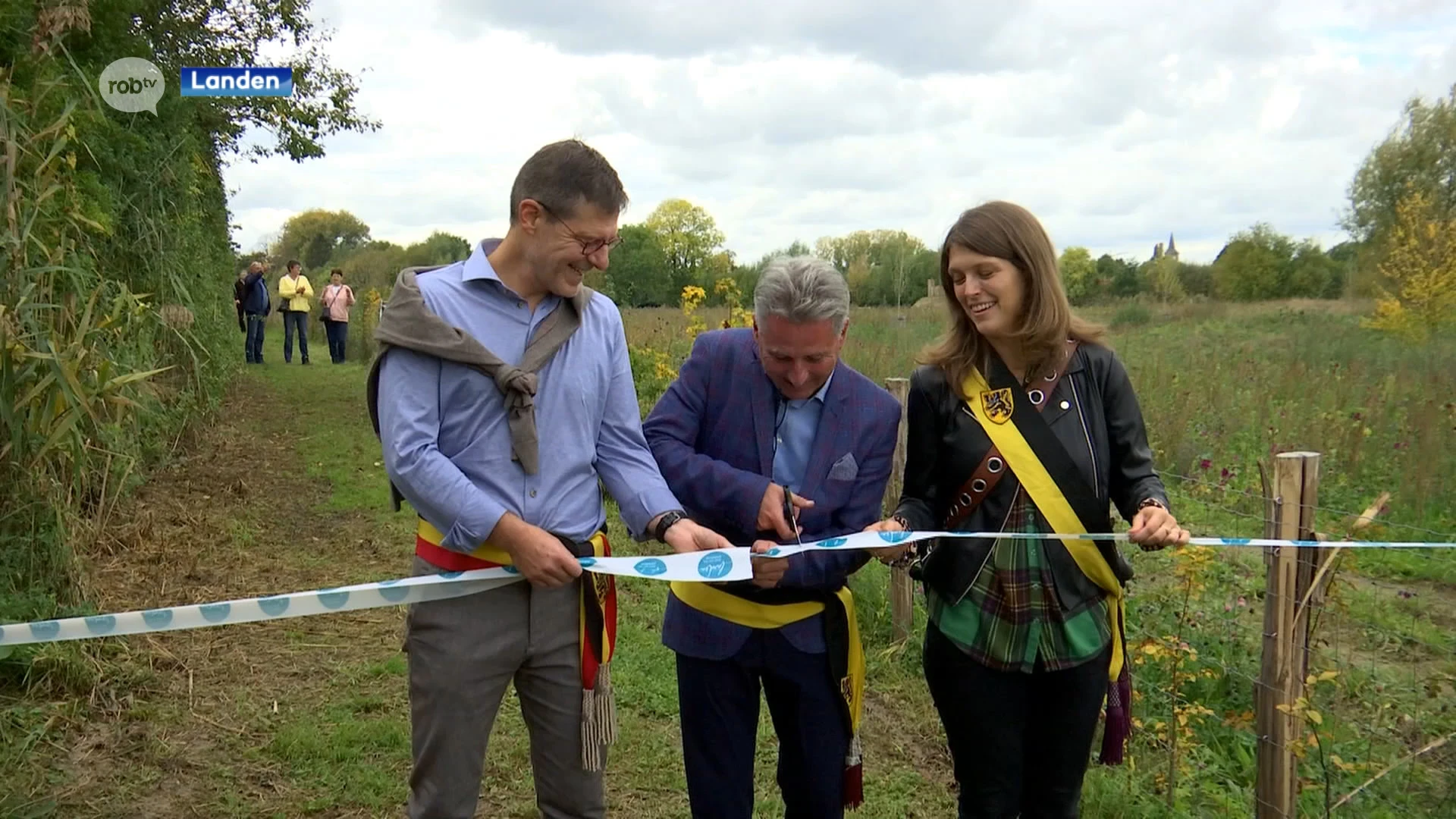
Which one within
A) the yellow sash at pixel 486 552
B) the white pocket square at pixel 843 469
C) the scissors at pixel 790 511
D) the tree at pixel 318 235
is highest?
the tree at pixel 318 235

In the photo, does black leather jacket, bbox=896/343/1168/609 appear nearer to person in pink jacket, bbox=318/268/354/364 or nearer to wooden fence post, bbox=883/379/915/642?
wooden fence post, bbox=883/379/915/642

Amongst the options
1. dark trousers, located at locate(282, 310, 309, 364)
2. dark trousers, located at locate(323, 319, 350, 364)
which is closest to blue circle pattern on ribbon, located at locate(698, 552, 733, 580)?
dark trousers, located at locate(282, 310, 309, 364)

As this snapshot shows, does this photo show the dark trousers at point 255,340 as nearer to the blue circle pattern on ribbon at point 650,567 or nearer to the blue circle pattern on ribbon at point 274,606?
the blue circle pattern on ribbon at point 274,606

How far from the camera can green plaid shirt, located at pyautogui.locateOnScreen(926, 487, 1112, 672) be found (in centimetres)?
242

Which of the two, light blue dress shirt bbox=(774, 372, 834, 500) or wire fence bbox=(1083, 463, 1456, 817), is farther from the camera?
wire fence bbox=(1083, 463, 1456, 817)

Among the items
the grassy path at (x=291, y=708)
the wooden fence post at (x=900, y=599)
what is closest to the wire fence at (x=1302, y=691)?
the grassy path at (x=291, y=708)

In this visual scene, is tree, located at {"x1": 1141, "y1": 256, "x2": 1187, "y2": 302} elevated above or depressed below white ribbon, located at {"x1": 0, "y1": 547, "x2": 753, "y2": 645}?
above

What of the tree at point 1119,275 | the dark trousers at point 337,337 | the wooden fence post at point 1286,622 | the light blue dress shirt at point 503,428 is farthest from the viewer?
the tree at point 1119,275

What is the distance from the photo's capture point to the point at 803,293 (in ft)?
7.39

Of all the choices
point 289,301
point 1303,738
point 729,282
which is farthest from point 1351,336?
point 289,301

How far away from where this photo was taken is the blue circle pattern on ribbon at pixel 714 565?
229cm

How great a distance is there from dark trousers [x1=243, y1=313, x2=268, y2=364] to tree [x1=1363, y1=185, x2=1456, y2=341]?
17060 mm

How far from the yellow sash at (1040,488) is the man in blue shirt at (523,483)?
724mm

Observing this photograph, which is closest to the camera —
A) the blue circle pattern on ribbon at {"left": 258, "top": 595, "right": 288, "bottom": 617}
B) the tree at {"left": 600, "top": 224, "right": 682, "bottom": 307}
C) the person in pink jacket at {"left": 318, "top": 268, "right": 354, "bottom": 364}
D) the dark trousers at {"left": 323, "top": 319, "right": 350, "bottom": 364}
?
the blue circle pattern on ribbon at {"left": 258, "top": 595, "right": 288, "bottom": 617}
